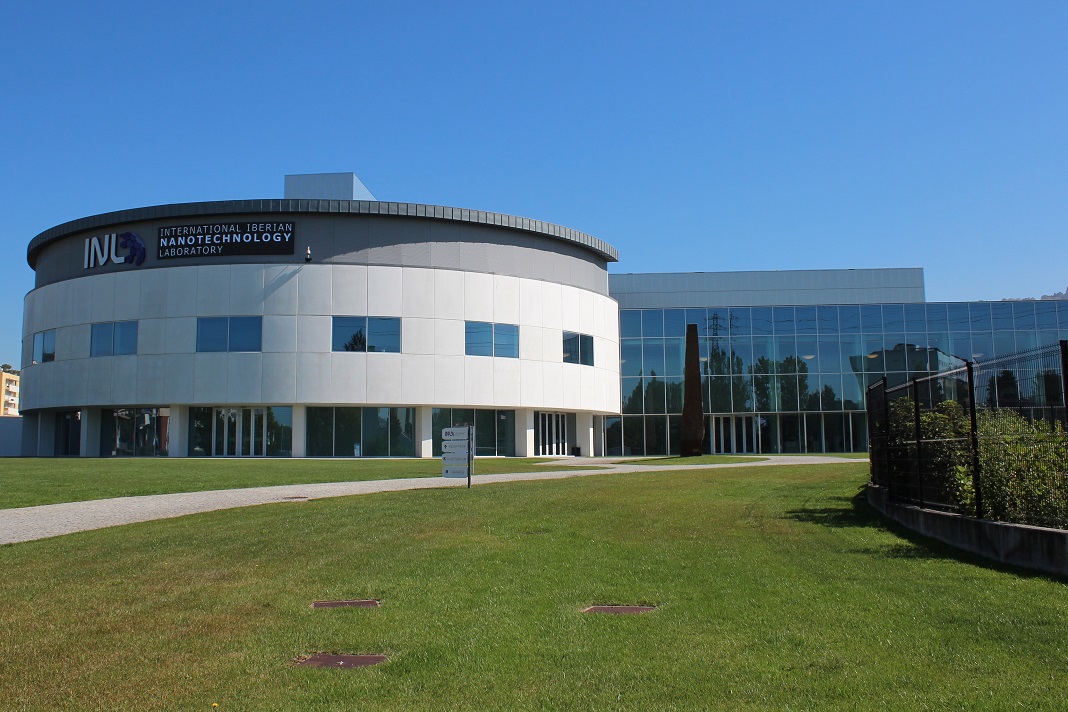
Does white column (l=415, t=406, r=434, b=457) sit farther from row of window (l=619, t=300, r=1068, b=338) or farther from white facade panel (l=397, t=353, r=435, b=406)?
row of window (l=619, t=300, r=1068, b=338)

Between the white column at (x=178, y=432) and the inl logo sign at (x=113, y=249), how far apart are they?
8.07m

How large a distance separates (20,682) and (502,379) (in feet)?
144

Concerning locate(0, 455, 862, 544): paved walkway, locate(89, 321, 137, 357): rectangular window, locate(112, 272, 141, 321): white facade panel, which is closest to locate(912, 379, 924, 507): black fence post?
locate(0, 455, 862, 544): paved walkway

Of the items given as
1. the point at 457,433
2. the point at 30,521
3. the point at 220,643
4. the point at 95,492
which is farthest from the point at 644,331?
the point at 220,643

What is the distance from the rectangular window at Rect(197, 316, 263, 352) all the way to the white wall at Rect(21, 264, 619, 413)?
0.35 m

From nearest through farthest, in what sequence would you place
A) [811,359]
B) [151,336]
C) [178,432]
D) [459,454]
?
[459,454] → [151,336] → [178,432] → [811,359]

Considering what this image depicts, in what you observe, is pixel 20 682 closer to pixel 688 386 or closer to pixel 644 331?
pixel 688 386

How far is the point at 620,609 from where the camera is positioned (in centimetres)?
774

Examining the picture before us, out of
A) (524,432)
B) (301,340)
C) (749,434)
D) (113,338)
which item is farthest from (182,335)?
(749,434)

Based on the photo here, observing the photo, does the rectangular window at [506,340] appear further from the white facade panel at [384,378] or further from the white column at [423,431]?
the white facade panel at [384,378]

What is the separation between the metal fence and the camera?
9.62 m

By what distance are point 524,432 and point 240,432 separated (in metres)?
15.1

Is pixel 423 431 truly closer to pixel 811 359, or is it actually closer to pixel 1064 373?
pixel 811 359

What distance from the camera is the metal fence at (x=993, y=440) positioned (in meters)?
9.62
